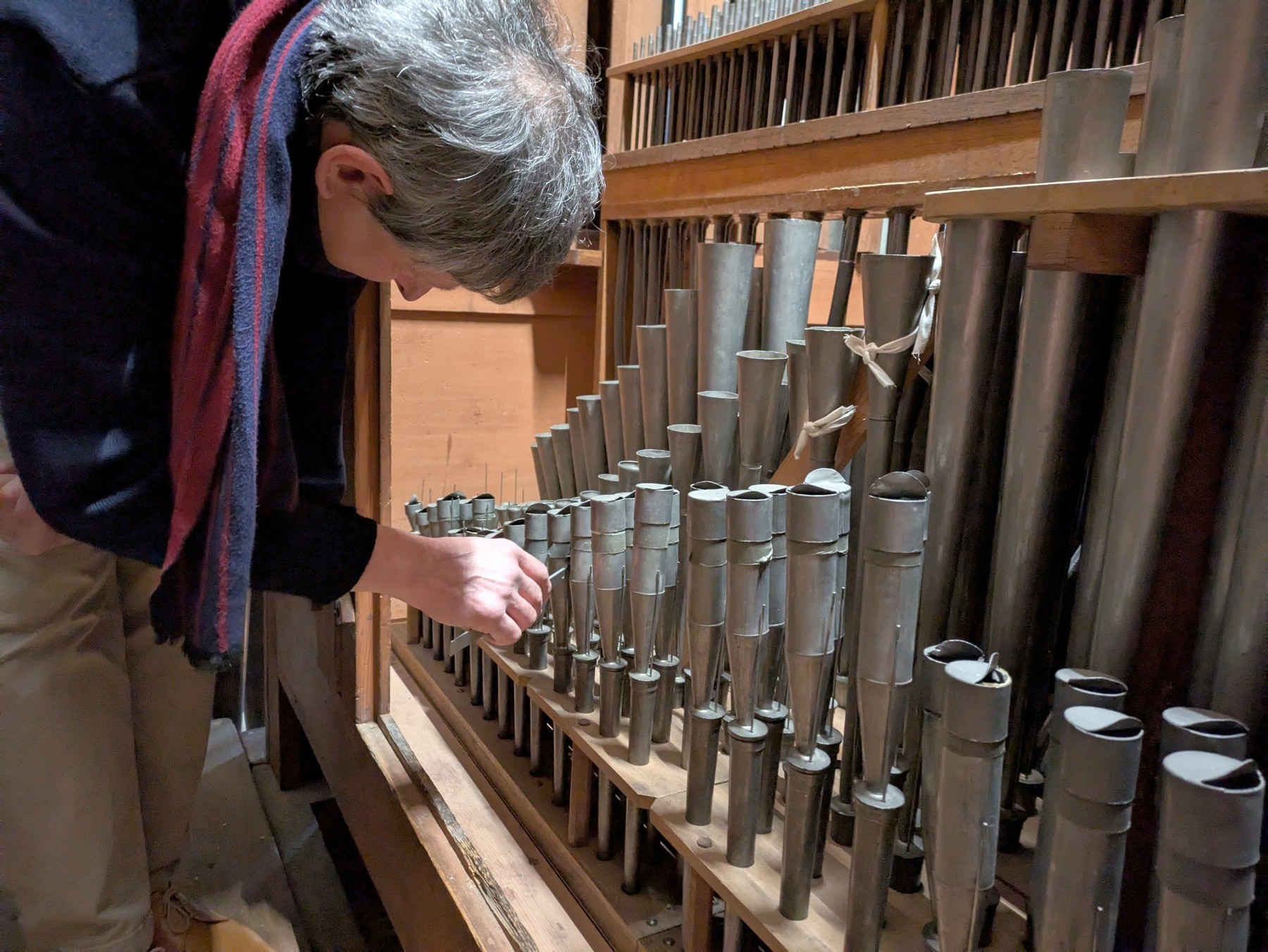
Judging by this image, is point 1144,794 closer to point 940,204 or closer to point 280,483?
point 940,204

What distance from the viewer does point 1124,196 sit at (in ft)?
2.19

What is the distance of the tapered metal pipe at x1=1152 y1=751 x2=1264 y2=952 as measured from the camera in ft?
1.78

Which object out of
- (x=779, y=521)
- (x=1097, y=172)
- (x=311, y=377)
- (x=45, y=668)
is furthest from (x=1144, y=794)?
(x=45, y=668)

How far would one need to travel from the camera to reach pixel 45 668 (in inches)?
45.6

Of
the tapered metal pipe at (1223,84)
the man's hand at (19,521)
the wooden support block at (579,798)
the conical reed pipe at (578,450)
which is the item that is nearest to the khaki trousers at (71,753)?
the man's hand at (19,521)

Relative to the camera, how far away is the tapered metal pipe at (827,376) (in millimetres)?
1035

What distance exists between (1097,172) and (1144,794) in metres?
0.56

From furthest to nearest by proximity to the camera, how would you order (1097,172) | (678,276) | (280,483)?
(678,276), (280,483), (1097,172)

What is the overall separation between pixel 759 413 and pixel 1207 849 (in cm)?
74

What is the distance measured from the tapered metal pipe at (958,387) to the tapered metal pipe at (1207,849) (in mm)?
332

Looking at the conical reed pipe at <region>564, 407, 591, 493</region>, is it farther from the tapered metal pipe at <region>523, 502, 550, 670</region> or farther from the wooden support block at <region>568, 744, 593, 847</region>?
the wooden support block at <region>568, 744, 593, 847</region>

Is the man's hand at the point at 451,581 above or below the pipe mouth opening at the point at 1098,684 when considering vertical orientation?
below

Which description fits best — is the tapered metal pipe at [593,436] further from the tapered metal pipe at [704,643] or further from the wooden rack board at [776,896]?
the wooden rack board at [776,896]

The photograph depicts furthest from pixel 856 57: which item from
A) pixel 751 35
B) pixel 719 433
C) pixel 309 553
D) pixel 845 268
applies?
pixel 309 553
